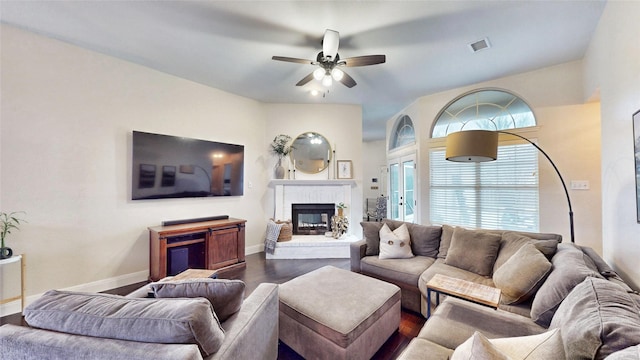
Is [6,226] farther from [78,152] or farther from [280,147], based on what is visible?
[280,147]

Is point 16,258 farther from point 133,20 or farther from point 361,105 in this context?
point 361,105

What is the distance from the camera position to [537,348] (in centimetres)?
91

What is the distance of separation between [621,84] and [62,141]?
5.46m

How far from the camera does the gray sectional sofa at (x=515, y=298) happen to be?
895 millimetres

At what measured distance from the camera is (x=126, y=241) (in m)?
3.15

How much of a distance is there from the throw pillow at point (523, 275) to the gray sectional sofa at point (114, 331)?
1.93 m

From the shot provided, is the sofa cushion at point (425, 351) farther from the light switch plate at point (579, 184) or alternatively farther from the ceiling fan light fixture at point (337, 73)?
the light switch plate at point (579, 184)

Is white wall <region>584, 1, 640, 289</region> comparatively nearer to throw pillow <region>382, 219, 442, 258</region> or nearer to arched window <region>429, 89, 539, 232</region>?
arched window <region>429, 89, 539, 232</region>

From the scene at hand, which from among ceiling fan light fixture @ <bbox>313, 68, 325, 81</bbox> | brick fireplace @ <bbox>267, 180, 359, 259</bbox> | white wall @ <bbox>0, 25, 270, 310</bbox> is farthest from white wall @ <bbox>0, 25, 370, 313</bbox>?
ceiling fan light fixture @ <bbox>313, 68, 325, 81</bbox>

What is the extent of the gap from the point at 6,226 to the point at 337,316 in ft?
10.8

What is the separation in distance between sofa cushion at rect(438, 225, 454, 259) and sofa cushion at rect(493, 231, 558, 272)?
49 centimetres

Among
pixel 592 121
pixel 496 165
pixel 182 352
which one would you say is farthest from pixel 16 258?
pixel 592 121

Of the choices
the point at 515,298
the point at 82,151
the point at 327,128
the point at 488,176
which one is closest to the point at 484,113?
the point at 488,176

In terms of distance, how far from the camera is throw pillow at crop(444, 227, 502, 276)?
91.5 inches
